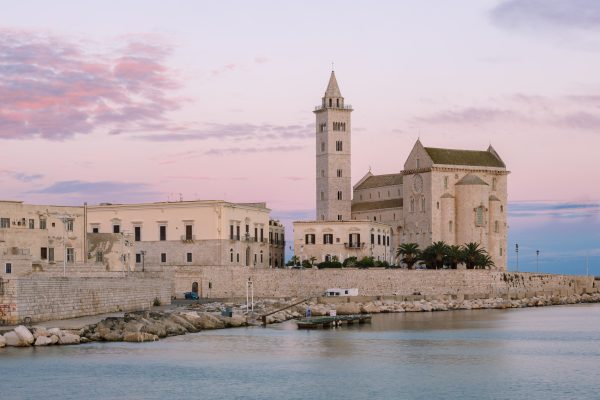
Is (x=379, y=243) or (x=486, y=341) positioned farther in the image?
(x=379, y=243)

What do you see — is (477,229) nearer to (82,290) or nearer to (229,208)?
(229,208)

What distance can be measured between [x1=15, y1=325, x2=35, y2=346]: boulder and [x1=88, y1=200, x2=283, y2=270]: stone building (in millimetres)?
35847

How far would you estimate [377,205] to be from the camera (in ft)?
366

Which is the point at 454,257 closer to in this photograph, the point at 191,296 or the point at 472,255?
the point at 472,255

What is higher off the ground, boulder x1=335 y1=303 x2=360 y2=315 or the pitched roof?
the pitched roof

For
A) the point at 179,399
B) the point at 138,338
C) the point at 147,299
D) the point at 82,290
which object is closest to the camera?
the point at 179,399

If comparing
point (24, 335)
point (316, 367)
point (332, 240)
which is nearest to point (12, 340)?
point (24, 335)

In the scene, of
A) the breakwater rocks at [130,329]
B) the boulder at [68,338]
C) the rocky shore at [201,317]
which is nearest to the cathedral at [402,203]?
the rocky shore at [201,317]

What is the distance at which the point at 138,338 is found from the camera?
50969mm

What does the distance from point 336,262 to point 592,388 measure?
168ft

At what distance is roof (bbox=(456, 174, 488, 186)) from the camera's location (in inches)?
4075

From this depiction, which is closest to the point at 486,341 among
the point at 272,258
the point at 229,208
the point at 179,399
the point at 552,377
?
the point at 552,377

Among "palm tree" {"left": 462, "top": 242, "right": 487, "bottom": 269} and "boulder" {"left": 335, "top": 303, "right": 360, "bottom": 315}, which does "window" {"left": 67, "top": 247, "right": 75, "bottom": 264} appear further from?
"palm tree" {"left": 462, "top": 242, "right": 487, "bottom": 269}

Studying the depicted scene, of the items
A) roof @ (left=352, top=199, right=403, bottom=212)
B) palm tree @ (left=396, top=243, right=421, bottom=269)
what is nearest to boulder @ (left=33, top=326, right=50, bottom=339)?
palm tree @ (left=396, top=243, right=421, bottom=269)
